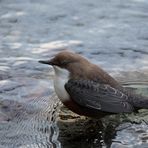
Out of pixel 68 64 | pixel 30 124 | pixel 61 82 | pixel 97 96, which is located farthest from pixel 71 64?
pixel 30 124

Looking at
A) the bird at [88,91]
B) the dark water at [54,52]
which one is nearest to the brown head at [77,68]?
the bird at [88,91]

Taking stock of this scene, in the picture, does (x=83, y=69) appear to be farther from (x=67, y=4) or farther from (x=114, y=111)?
(x=67, y=4)

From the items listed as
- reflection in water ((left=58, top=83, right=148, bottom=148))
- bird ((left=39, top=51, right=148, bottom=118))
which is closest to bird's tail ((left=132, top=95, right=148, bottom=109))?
bird ((left=39, top=51, right=148, bottom=118))

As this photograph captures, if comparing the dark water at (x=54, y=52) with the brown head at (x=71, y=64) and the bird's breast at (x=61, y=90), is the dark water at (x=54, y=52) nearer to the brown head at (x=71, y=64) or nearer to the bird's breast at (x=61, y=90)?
the bird's breast at (x=61, y=90)

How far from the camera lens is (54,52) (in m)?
5.34

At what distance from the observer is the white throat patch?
3.96 meters

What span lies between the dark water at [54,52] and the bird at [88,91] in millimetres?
138

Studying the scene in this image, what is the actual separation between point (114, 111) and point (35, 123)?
541mm

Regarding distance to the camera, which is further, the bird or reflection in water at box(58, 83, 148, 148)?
the bird

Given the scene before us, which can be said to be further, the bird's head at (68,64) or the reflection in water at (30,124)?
the bird's head at (68,64)

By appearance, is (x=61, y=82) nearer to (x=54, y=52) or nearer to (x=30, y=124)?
(x=30, y=124)

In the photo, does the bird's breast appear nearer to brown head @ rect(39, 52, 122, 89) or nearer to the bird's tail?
brown head @ rect(39, 52, 122, 89)

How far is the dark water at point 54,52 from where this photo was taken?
385 cm

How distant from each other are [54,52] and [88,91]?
1.34 meters
